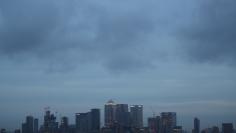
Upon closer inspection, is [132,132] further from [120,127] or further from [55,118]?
[55,118]

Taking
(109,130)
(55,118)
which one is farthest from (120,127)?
(55,118)

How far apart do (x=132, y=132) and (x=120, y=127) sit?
407cm

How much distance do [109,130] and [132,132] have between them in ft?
25.3

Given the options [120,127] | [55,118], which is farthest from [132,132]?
[55,118]

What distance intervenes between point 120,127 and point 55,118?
64.0ft

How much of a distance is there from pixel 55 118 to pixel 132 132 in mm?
23331

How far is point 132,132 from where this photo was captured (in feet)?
422

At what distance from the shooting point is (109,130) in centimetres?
13275

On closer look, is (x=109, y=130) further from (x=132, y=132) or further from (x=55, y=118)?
(x=55, y=118)

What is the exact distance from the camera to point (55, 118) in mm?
134375

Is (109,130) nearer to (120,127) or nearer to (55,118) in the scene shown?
(120,127)

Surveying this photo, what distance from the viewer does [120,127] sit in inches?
5143
